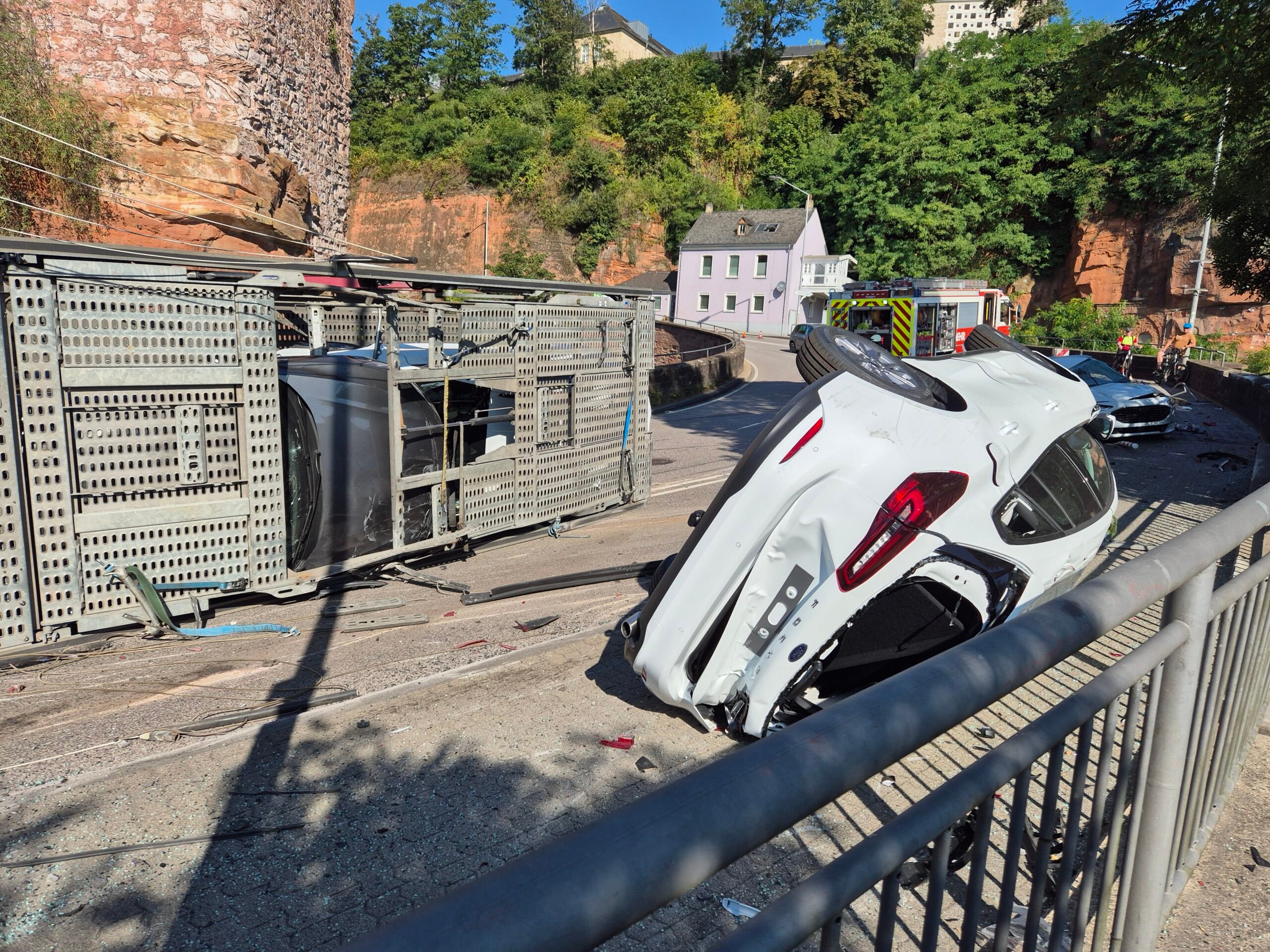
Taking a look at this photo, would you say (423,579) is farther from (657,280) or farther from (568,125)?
(568,125)

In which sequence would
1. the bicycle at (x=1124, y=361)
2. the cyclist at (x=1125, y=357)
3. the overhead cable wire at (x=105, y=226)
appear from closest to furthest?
the overhead cable wire at (x=105, y=226), the cyclist at (x=1125, y=357), the bicycle at (x=1124, y=361)

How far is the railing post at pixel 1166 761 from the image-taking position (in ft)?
6.79

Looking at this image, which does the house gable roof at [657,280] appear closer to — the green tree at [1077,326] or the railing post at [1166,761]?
the green tree at [1077,326]

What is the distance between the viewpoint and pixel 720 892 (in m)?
3.27

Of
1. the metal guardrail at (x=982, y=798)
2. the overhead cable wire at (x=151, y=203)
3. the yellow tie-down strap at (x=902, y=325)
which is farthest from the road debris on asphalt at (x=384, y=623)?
the yellow tie-down strap at (x=902, y=325)

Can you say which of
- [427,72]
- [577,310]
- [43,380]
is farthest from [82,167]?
[427,72]

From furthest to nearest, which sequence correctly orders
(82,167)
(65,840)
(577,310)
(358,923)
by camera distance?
(82,167) < (577,310) < (65,840) < (358,923)

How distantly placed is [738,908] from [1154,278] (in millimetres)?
55279

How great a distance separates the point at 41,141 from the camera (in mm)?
16031

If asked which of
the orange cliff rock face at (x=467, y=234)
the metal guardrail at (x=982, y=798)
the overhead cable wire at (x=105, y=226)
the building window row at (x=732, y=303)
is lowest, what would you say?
the metal guardrail at (x=982, y=798)

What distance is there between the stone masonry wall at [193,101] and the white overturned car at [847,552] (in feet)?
60.9

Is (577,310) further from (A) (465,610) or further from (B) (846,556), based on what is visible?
(B) (846,556)

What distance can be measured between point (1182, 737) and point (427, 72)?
84.8 m

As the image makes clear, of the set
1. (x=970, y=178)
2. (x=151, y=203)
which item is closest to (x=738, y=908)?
(x=151, y=203)
